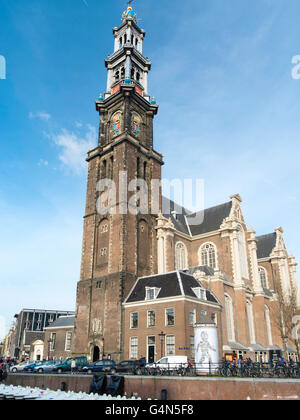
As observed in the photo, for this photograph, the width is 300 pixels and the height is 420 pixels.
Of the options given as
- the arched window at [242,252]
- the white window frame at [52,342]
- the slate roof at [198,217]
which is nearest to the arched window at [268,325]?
the arched window at [242,252]

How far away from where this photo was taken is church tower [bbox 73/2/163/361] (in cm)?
4106

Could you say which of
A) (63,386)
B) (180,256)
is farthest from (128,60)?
(63,386)

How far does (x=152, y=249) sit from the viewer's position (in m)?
47.5

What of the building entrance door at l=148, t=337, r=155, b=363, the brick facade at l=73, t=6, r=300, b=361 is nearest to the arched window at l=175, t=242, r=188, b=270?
the brick facade at l=73, t=6, r=300, b=361

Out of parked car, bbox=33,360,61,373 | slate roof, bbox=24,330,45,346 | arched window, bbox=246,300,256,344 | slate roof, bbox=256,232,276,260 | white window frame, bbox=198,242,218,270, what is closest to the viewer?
parked car, bbox=33,360,61,373

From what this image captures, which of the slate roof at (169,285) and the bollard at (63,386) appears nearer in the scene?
the bollard at (63,386)

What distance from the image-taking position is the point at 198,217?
58.0 meters

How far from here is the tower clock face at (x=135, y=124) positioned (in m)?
53.9

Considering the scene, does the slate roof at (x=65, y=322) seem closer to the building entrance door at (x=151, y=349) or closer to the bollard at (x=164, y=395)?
the building entrance door at (x=151, y=349)

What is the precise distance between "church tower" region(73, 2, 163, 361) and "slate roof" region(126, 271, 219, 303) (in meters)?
1.37

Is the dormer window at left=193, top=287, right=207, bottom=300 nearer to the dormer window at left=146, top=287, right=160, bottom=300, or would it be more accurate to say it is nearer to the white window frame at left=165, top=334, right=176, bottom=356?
the dormer window at left=146, top=287, right=160, bottom=300

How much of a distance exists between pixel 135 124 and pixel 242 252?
89.0 ft

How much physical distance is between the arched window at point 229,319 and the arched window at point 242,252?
23.1 ft

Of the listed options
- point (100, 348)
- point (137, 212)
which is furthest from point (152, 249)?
point (100, 348)
